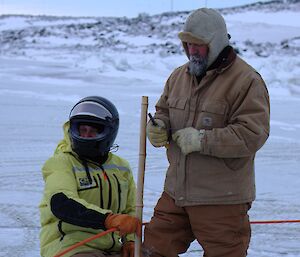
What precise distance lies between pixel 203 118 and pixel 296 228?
256 cm

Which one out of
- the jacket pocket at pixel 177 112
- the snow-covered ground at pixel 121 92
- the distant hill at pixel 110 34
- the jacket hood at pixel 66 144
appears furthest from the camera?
the distant hill at pixel 110 34

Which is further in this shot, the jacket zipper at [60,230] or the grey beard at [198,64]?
the jacket zipper at [60,230]

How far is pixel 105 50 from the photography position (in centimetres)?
2091

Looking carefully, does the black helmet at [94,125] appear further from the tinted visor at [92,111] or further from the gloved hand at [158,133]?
the gloved hand at [158,133]

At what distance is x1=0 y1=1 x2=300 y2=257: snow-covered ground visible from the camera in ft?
16.9

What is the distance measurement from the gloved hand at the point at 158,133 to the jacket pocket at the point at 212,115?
0.19 metres

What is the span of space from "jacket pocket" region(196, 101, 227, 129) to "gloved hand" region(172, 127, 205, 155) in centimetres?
8

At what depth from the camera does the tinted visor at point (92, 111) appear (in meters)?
2.94

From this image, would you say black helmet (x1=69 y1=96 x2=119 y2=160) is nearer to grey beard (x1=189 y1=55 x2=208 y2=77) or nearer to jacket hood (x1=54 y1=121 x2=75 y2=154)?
jacket hood (x1=54 y1=121 x2=75 y2=154)

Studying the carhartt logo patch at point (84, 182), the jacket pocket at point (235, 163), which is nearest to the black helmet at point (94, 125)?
the carhartt logo patch at point (84, 182)

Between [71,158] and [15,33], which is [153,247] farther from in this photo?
[15,33]

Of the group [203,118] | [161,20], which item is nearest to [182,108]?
[203,118]

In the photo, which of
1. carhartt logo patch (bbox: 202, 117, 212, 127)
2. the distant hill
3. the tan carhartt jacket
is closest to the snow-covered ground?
the distant hill

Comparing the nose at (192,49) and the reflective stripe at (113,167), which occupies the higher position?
the nose at (192,49)
